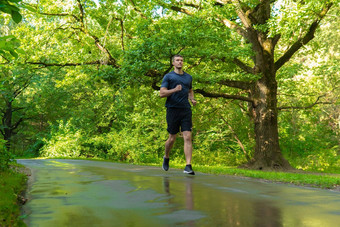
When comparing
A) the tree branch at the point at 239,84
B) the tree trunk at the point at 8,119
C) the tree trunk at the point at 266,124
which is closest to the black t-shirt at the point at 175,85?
the tree branch at the point at 239,84

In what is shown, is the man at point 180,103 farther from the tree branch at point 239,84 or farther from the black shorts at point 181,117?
the tree branch at point 239,84

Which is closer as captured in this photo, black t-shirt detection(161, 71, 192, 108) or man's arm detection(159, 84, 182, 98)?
man's arm detection(159, 84, 182, 98)

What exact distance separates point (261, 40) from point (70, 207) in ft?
43.6

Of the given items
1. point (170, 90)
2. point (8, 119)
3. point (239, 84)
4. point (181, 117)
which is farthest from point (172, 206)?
point (8, 119)

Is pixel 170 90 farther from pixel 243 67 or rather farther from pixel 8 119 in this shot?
pixel 8 119

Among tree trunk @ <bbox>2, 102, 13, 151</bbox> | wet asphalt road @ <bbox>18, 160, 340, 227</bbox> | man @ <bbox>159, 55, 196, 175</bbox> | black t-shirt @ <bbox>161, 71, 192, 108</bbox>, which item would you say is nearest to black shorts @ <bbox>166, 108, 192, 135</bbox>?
man @ <bbox>159, 55, 196, 175</bbox>

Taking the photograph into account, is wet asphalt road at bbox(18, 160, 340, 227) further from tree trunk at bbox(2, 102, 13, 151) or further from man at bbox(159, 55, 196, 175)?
tree trunk at bbox(2, 102, 13, 151)

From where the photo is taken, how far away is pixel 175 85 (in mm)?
7867

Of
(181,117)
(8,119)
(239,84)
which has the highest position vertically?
(8,119)

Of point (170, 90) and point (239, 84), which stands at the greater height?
point (239, 84)

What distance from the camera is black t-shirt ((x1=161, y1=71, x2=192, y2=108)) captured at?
310 inches

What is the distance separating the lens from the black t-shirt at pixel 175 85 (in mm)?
7871

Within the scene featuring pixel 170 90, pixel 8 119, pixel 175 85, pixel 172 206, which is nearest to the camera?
pixel 172 206

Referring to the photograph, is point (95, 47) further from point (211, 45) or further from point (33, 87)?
point (33, 87)
